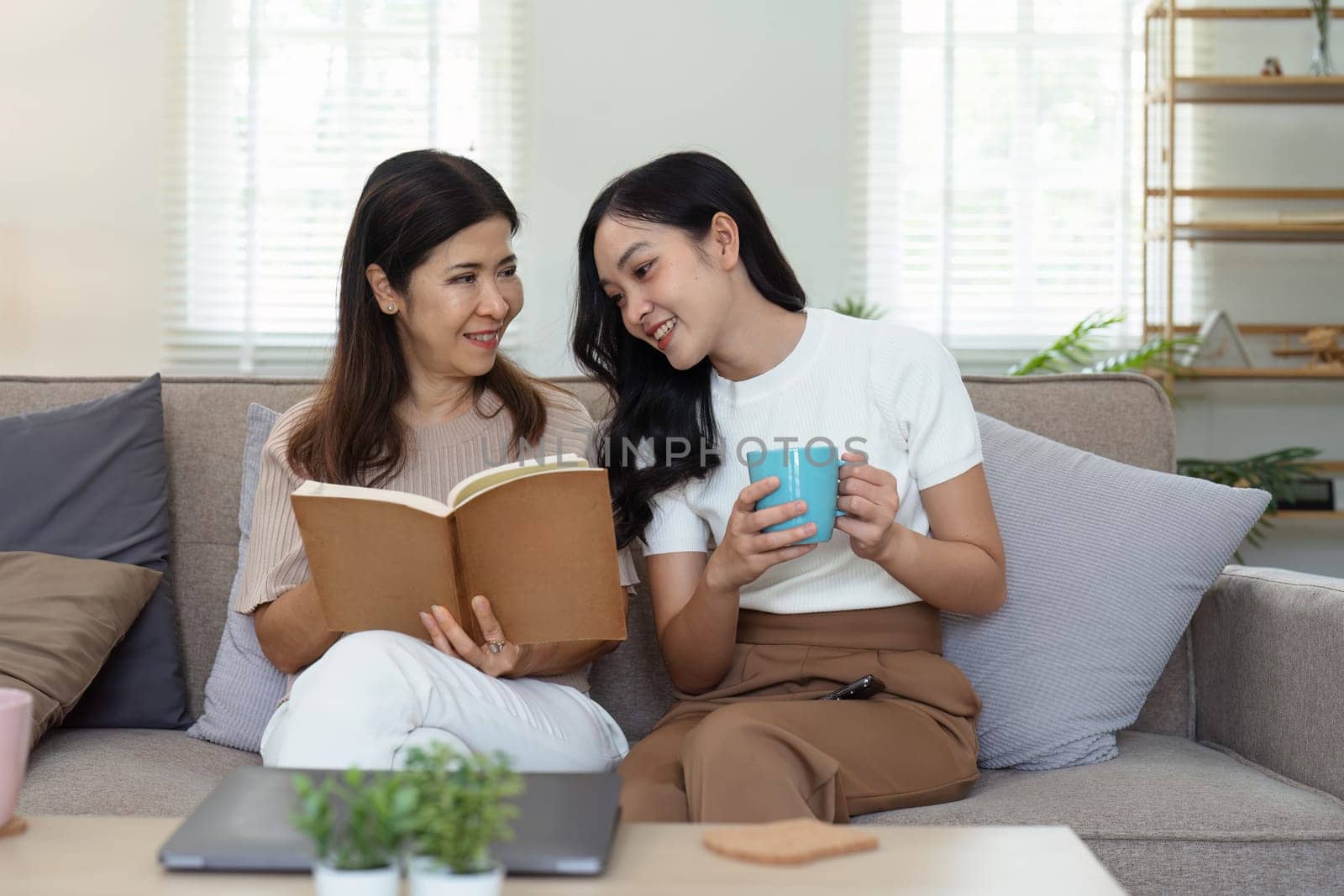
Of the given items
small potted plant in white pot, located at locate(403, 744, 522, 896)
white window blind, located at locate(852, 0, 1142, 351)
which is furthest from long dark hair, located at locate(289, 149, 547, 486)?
white window blind, located at locate(852, 0, 1142, 351)

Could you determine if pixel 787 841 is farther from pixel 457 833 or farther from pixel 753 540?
pixel 753 540

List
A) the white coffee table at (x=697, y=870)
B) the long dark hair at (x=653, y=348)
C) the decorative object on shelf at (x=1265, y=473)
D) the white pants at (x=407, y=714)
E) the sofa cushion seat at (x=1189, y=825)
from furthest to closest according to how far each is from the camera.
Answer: the decorative object on shelf at (x=1265, y=473), the long dark hair at (x=653, y=348), the sofa cushion seat at (x=1189, y=825), the white pants at (x=407, y=714), the white coffee table at (x=697, y=870)

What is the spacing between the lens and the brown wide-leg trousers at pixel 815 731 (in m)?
1.17

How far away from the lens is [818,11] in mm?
3691

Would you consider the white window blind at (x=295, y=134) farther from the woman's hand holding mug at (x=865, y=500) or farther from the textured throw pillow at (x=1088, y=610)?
the woman's hand holding mug at (x=865, y=500)

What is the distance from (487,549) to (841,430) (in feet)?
1.70

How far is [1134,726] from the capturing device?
5.66ft

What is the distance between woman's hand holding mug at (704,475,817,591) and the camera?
118 centimetres

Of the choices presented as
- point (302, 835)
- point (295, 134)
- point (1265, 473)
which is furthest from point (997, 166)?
point (302, 835)

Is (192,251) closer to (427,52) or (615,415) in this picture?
(427,52)

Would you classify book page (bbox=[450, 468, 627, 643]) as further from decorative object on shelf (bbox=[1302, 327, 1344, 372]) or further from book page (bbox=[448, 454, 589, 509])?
decorative object on shelf (bbox=[1302, 327, 1344, 372])

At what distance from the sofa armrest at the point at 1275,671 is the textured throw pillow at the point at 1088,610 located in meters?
0.08

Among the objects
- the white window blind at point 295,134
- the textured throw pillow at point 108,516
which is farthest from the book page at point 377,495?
the white window blind at point 295,134

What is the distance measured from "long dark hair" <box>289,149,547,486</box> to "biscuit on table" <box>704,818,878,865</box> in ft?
2.73
